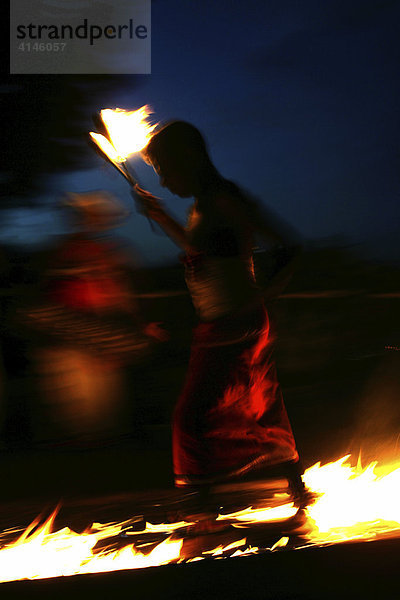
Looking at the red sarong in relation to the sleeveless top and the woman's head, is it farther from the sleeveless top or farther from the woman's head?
the woman's head

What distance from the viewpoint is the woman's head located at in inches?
83.6

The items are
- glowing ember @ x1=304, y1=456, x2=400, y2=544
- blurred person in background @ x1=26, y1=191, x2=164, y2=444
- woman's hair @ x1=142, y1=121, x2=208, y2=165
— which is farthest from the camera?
Answer: glowing ember @ x1=304, y1=456, x2=400, y2=544

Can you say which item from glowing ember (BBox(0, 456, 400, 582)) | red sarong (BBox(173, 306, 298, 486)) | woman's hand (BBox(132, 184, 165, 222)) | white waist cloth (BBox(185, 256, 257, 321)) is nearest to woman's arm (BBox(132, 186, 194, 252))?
woman's hand (BBox(132, 184, 165, 222))

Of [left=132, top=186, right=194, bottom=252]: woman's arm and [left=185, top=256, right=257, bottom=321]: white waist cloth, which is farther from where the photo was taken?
[left=185, top=256, right=257, bottom=321]: white waist cloth

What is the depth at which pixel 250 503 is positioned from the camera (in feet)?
7.69

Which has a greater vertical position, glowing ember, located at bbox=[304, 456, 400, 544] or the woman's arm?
the woman's arm

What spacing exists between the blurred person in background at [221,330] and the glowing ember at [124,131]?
0.05m

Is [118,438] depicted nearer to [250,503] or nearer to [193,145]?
[250,503]

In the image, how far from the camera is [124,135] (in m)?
2.09

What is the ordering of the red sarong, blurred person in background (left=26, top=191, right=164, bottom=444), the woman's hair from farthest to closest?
1. the red sarong
2. the woman's hair
3. blurred person in background (left=26, top=191, right=164, bottom=444)

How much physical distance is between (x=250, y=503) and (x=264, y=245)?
89 centimetres

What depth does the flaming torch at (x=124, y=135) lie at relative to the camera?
2.06m

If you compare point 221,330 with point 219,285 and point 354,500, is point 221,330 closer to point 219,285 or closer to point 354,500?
point 219,285

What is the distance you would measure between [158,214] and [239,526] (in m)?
1.08
